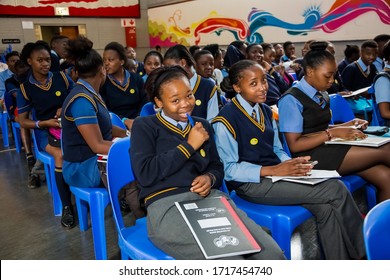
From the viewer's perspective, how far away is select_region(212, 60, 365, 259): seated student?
169 cm

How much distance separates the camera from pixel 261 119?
74.9 inches

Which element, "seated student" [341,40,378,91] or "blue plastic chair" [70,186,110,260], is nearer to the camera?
"blue plastic chair" [70,186,110,260]

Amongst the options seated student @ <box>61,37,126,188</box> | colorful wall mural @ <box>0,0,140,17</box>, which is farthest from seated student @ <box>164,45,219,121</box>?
colorful wall mural @ <box>0,0,140,17</box>

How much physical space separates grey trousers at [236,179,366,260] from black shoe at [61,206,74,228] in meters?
1.54

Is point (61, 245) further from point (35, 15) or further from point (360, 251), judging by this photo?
point (35, 15)

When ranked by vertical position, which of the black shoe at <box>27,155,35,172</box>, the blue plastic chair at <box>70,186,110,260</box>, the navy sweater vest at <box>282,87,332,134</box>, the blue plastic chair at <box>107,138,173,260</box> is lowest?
the black shoe at <box>27,155,35,172</box>

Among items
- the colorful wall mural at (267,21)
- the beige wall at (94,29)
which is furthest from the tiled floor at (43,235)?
the beige wall at (94,29)

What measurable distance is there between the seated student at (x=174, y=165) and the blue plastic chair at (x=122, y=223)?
0.05m

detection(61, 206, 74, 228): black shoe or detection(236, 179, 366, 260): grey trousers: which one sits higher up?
detection(236, 179, 366, 260): grey trousers

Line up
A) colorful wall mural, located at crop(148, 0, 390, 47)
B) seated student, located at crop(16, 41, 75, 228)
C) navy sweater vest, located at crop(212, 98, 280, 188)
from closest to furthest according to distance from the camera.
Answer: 1. navy sweater vest, located at crop(212, 98, 280, 188)
2. seated student, located at crop(16, 41, 75, 228)
3. colorful wall mural, located at crop(148, 0, 390, 47)

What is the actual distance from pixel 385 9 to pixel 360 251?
6.23m

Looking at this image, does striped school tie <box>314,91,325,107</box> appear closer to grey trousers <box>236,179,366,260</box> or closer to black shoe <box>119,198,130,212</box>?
grey trousers <box>236,179,366,260</box>

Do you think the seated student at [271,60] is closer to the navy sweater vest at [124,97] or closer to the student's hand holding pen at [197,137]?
the navy sweater vest at [124,97]

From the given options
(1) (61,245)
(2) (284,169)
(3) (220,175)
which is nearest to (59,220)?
(1) (61,245)
